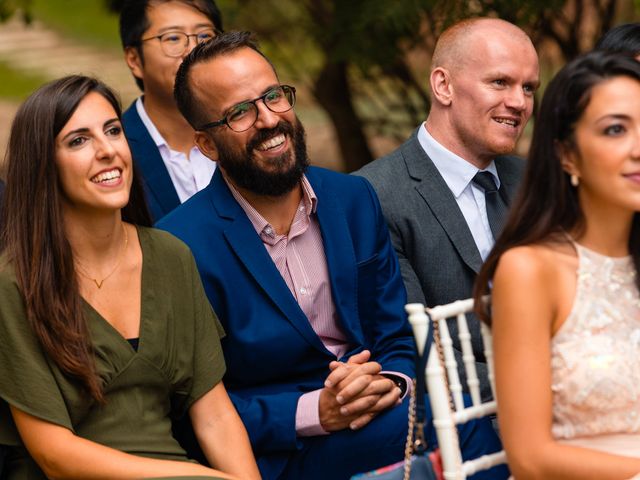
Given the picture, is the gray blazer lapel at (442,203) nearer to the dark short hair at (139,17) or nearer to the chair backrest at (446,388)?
the chair backrest at (446,388)

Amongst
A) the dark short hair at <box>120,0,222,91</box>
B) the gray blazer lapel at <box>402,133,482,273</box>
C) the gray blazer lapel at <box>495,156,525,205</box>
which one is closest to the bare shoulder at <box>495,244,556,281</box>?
the gray blazer lapel at <box>402,133,482,273</box>

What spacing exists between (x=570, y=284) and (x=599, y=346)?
18 cm

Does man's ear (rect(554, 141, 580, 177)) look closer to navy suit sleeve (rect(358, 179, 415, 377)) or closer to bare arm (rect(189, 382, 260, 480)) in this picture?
navy suit sleeve (rect(358, 179, 415, 377))

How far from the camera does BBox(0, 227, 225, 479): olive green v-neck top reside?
3346 millimetres

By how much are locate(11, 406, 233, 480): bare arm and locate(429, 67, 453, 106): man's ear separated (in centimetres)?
197

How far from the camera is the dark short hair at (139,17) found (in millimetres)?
5570

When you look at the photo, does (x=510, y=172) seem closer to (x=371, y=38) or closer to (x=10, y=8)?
(x=371, y=38)

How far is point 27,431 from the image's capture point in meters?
3.36

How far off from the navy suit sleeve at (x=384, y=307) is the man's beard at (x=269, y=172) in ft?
1.13

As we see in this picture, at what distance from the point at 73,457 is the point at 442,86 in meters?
2.22

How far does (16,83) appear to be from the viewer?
1319cm

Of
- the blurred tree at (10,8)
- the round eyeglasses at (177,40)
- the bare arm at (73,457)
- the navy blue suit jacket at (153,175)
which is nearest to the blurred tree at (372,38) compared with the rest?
the round eyeglasses at (177,40)

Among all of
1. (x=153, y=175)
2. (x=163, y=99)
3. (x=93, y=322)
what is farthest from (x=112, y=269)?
(x=163, y=99)

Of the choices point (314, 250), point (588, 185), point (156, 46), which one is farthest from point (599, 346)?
point (156, 46)
